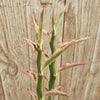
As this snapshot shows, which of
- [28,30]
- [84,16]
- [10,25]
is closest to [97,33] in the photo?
[84,16]

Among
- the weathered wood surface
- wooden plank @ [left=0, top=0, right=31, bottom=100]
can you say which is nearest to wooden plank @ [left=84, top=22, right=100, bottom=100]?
the weathered wood surface

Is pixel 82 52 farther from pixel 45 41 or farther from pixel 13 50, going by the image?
pixel 13 50

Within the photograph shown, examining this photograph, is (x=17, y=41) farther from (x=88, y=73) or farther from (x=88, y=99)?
(x=88, y=99)

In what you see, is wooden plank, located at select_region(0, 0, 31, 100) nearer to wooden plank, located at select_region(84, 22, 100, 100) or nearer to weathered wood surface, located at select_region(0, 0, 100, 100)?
weathered wood surface, located at select_region(0, 0, 100, 100)

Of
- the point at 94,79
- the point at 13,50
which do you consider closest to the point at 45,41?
the point at 13,50

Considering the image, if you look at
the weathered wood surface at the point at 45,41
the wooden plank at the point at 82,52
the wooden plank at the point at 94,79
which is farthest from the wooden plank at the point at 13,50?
the wooden plank at the point at 94,79

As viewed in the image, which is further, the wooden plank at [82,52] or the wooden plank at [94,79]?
the wooden plank at [94,79]

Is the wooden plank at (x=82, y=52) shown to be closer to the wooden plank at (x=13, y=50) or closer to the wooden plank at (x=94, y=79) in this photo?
the wooden plank at (x=94, y=79)
